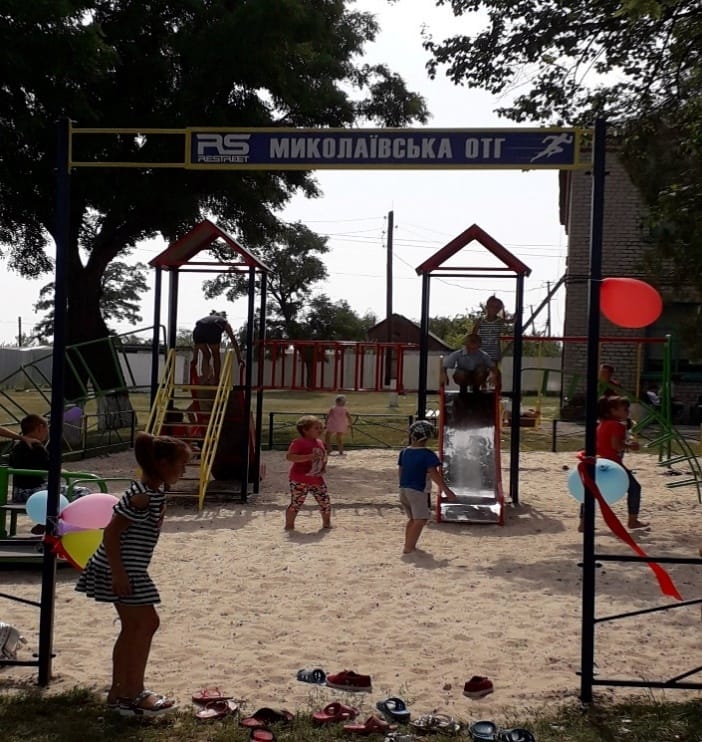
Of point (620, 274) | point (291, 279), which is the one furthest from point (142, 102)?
point (291, 279)

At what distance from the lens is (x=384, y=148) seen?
16.6 feet

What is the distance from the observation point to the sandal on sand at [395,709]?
15.0 ft

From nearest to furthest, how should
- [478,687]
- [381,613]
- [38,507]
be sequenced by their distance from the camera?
1. [478,687]
2. [38,507]
3. [381,613]

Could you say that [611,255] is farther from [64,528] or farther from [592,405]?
[64,528]

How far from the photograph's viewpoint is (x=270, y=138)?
5.10 m

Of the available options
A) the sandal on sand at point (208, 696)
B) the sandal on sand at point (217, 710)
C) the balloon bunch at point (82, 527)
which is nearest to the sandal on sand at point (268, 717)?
the sandal on sand at point (217, 710)

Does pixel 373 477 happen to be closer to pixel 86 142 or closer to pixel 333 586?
pixel 333 586

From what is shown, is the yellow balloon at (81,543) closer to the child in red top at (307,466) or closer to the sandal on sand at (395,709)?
the sandal on sand at (395,709)

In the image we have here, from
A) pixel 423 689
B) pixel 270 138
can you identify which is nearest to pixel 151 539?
pixel 423 689

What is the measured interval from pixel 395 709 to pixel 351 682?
0.49 meters

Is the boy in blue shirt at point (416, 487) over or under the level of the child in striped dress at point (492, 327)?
under

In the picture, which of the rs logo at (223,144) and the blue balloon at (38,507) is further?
the blue balloon at (38,507)

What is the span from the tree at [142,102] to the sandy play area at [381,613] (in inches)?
431

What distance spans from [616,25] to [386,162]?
941 centimetres
